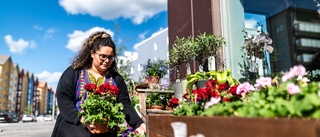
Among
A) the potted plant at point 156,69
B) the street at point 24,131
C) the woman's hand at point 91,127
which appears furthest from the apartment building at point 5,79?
the woman's hand at point 91,127

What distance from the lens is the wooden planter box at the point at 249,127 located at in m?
0.73

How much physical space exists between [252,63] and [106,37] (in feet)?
6.79

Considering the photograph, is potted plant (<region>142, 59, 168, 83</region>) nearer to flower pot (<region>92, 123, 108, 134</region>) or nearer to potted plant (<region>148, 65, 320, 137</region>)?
flower pot (<region>92, 123, 108, 134</region>)

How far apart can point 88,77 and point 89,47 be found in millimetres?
263

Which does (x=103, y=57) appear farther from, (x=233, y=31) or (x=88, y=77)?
(x=233, y=31)

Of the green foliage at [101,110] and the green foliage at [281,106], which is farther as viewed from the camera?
the green foliage at [101,110]

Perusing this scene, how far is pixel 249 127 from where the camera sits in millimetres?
901

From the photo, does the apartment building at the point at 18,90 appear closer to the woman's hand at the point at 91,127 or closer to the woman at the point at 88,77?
the woman at the point at 88,77

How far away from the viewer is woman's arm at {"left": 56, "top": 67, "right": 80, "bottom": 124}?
6.60ft

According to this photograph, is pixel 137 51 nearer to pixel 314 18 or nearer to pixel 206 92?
pixel 314 18

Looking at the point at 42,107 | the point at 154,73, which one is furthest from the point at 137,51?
the point at 42,107

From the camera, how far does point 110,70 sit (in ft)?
7.98

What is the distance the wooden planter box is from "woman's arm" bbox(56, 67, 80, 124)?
90 cm

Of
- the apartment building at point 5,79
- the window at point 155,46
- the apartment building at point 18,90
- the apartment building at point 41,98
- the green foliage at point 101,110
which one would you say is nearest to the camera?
the green foliage at point 101,110
